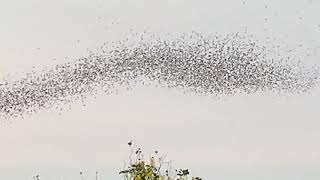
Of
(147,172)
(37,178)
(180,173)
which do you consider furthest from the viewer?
(37,178)

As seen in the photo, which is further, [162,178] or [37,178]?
[37,178]

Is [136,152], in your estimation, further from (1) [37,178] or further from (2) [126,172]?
(1) [37,178]

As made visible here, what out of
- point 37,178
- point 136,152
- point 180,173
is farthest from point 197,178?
point 37,178

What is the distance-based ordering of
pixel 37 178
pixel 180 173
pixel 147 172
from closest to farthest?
1. pixel 147 172
2. pixel 180 173
3. pixel 37 178

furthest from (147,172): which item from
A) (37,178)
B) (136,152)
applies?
(37,178)

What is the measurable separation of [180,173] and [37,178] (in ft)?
17.6

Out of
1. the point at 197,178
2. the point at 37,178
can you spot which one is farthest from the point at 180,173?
the point at 37,178

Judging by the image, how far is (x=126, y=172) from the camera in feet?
42.6

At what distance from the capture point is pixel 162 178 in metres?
12.8

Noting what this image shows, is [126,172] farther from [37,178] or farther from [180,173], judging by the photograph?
[37,178]

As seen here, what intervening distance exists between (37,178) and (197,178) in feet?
18.1

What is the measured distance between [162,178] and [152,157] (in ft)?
2.12

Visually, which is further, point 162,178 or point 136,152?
point 136,152

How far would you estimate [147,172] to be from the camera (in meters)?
12.6
